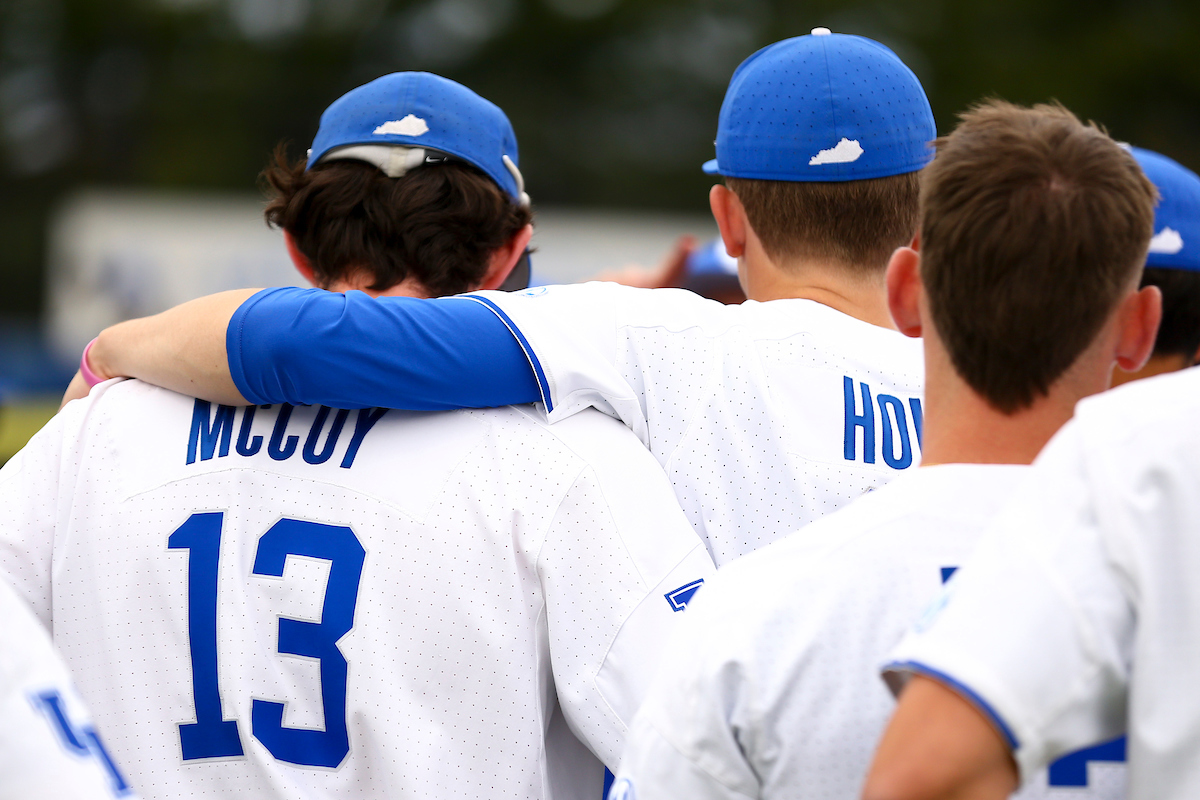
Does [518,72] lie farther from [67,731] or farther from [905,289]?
[67,731]

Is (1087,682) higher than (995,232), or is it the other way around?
(995,232)

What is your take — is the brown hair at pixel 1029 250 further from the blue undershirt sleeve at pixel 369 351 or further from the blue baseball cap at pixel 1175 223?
the blue baseball cap at pixel 1175 223

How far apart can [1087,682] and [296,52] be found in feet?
99.6

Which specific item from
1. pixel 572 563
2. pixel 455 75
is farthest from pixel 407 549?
pixel 455 75

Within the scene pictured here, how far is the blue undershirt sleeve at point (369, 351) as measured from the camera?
1.85 m

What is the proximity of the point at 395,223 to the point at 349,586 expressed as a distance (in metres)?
0.68

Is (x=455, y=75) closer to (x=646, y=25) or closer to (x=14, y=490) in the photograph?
(x=646, y=25)

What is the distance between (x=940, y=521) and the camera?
4.51 feet

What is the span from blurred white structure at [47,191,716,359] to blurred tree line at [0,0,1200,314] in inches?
253

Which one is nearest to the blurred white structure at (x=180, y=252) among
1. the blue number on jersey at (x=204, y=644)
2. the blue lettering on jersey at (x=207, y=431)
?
the blue lettering on jersey at (x=207, y=431)

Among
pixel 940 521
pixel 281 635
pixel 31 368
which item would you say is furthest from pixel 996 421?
pixel 31 368

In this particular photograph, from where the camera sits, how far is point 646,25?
3002 cm

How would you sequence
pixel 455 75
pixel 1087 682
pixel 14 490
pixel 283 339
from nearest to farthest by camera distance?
pixel 1087 682, pixel 283 339, pixel 14 490, pixel 455 75

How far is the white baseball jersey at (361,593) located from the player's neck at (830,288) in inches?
17.0
